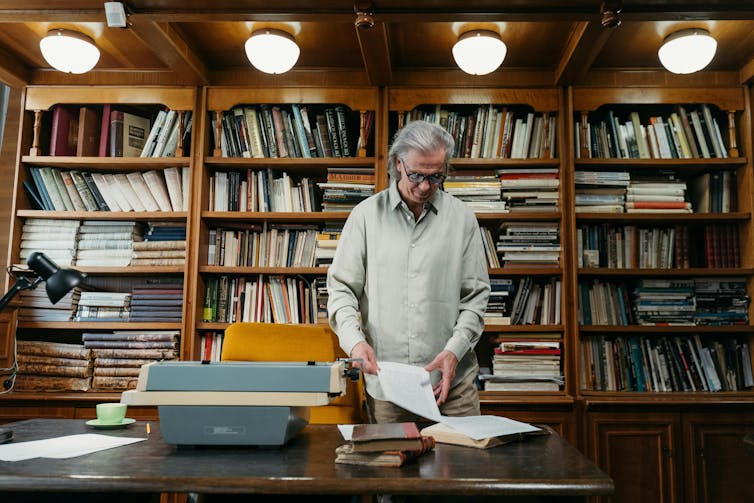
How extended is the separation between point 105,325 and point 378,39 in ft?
6.43

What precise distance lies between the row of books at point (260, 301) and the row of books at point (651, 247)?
1.46 m

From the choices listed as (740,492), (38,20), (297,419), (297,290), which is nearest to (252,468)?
(297,419)

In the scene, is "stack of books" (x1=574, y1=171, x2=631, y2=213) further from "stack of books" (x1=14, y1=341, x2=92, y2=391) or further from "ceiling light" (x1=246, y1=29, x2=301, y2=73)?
"stack of books" (x1=14, y1=341, x2=92, y2=391)

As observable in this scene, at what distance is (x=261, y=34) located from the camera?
9.83ft

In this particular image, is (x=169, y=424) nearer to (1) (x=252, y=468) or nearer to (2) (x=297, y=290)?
(1) (x=252, y=468)

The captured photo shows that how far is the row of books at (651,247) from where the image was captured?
3.35 meters

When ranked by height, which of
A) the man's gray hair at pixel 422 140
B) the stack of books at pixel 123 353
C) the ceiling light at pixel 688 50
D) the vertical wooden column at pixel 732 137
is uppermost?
the ceiling light at pixel 688 50

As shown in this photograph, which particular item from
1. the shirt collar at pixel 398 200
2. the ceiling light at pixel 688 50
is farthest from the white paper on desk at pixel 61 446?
the ceiling light at pixel 688 50

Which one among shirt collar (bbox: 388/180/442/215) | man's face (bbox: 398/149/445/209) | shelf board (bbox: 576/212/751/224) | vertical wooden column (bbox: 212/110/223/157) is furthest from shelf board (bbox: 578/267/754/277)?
vertical wooden column (bbox: 212/110/223/157)

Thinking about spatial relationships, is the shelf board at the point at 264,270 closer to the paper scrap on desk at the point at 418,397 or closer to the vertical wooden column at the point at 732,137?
the paper scrap on desk at the point at 418,397

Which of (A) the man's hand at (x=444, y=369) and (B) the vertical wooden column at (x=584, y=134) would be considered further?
(B) the vertical wooden column at (x=584, y=134)

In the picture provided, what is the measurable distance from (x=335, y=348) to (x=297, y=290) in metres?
1.01

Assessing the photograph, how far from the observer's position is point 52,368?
3.24 meters

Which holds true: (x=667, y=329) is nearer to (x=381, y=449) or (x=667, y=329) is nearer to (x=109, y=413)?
(x=381, y=449)
